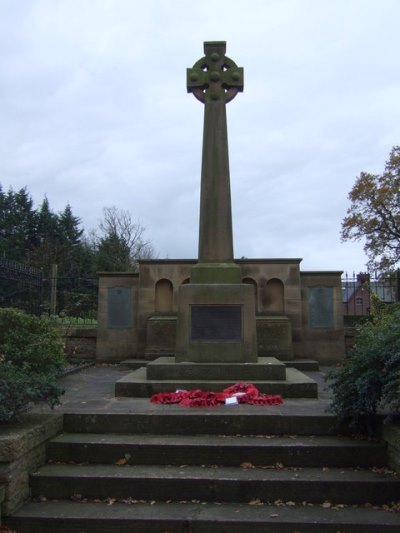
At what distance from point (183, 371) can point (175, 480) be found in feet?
10.0

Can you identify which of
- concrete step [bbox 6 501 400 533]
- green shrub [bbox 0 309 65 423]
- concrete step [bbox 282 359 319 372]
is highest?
green shrub [bbox 0 309 65 423]

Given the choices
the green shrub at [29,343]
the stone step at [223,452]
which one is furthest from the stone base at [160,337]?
the stone step at [223,452]

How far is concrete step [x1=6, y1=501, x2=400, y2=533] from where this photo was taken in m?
3.97

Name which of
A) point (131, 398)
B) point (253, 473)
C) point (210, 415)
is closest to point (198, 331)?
point (131, 398)

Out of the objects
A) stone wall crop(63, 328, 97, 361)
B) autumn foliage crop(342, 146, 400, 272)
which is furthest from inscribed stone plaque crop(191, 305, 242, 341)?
autumn foliage crop(342, 146, 400, 272)

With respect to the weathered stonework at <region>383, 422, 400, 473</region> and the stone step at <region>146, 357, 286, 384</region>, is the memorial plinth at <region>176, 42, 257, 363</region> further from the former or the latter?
the weathered stonework at <region>383, 422, 400, 473</region>

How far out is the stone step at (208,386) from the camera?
6961 millimetres

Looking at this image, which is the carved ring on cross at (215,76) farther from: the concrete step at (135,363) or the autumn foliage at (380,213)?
the autumn foliage at (380,213)

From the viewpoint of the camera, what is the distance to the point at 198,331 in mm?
8078

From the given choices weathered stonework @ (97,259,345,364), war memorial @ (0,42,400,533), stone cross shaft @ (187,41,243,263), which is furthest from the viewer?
weathered stonework @ (97,259,345,364)

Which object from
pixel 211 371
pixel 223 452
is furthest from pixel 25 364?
pixel 211 371

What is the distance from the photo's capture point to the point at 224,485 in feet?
14.6

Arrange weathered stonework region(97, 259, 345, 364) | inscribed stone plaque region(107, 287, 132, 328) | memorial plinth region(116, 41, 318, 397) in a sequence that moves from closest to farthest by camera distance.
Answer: memorial plinth region(116, 41, 318, 397) < weathered stonework region(97, 259, 345, 364) < inscribed stone plaque region(107, 287, 132, 328)

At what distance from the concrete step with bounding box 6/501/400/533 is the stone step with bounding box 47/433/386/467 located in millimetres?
623
